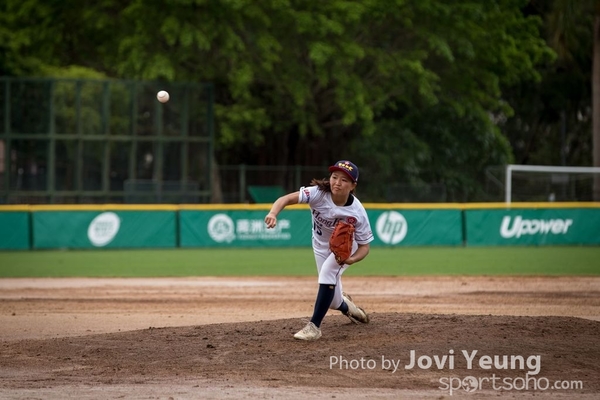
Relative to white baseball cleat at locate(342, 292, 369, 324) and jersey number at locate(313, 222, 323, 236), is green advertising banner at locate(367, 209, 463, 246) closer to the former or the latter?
white baseball cleat at locate(342, 292, 369, 324)

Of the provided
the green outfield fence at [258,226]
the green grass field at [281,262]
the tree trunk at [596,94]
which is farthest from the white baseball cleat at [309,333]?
the tree trunk at [596,94]

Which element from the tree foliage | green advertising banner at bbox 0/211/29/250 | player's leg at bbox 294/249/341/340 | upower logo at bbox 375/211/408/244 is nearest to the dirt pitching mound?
player's leg at bbox 294/249/341/340

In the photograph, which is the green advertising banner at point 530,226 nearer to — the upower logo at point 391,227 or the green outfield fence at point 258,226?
the green outfield fence at point 258,226

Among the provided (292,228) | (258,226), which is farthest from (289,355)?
(292,228)

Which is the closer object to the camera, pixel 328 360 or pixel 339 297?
pixel 328 360

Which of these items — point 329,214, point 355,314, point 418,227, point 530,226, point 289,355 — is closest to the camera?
point 289,355

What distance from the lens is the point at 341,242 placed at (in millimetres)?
8531

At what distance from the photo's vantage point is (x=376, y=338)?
8.60m

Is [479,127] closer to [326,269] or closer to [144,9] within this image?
[144,9]

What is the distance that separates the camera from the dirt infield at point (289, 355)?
23.1ft

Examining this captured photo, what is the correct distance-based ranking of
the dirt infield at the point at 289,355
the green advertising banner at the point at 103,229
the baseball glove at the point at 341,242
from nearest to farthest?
the dirt infield at the point at 289,355
the baseball glove at the point at 341,242
the green advertising banner at the point at 103,229

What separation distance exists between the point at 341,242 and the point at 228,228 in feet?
51.2

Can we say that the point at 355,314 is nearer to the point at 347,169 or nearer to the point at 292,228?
the point at 347,169

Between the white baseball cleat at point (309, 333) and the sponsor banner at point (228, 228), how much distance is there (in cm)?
1514
